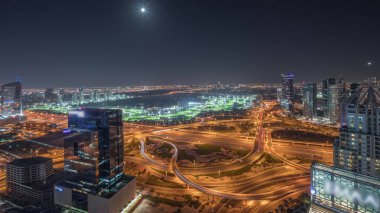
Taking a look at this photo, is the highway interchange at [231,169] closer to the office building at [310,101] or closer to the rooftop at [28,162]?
the rooftop at [28,162]

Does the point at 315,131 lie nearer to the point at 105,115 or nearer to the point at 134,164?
the point at 134,164

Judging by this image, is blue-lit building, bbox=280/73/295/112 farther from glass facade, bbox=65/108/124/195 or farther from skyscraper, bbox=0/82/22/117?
skyscraper, bbox=0/82/22/117

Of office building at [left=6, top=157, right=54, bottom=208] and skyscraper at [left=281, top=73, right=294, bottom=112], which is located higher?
skyscraper at [left=281, top=73, right=294, bottom=112]

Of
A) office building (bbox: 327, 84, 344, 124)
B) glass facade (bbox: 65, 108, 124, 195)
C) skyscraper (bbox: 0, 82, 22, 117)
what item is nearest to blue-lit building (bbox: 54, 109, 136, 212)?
glass facade (bbox: 65, 108, 124, 195)

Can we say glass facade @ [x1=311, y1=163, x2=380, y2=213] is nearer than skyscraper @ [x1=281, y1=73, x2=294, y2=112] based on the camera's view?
Yes

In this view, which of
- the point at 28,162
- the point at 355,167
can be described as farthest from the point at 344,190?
the point at 28,162

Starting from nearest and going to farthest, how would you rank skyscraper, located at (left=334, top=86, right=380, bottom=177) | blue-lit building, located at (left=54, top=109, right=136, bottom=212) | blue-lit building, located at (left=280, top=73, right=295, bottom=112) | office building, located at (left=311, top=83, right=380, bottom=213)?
office building, located at (left=311, top=83, right=380, bottom=213)
skyscraper, located at (left=334, top=86, right=380, bottom=177)
blue-lit building, located at (left=54, top=109, right=136, bottom=212)
blue-lit building, located at (left=280, top=73, right=295, bottom=112)
